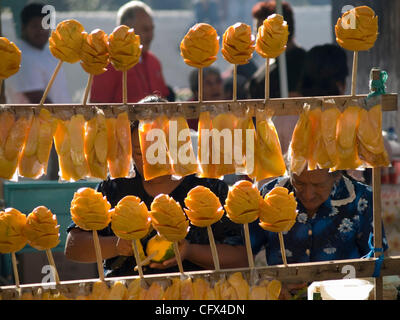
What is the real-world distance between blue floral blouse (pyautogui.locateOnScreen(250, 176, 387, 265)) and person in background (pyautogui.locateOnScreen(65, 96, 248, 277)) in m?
0.16

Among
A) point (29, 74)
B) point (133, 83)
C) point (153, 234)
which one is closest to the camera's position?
point (153, 234)

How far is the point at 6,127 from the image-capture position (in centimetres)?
201

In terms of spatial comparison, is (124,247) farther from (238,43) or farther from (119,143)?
(238,43)

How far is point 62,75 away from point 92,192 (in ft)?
9.79

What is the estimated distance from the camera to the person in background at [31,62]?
15.0 ft

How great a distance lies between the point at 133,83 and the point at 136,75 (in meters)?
0.07

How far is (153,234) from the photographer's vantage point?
2.41 m

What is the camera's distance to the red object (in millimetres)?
4277

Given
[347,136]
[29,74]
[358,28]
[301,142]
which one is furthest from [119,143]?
[29,74]

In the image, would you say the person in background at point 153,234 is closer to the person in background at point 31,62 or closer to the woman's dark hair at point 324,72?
the woman's dark hair at point 324,72

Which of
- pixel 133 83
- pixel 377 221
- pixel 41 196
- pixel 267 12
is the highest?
pixel 267 12

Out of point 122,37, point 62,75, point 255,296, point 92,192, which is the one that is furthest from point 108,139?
point 62,75

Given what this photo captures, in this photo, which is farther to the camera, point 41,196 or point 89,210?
point 41,196

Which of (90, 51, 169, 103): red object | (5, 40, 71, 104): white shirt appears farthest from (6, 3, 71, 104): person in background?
(90, 51, 169, 103): red object
